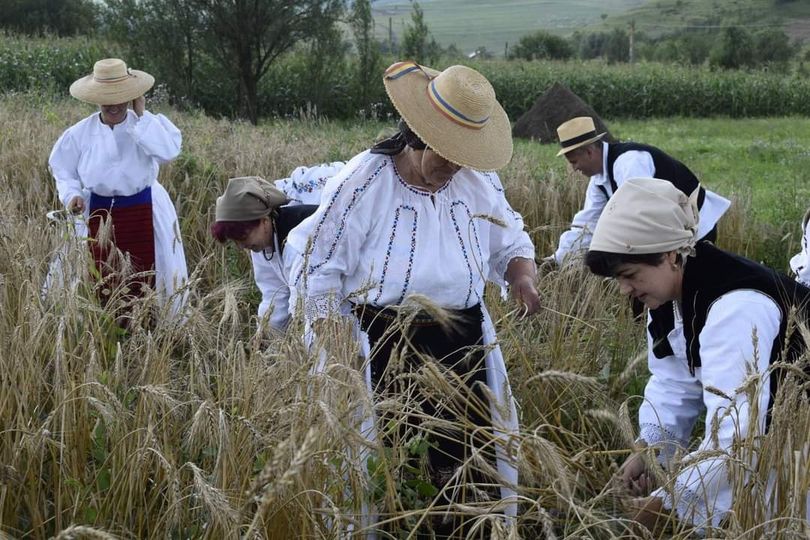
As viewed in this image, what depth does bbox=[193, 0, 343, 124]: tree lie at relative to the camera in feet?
57.0

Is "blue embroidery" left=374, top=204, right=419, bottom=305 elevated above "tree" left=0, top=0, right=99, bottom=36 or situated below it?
above

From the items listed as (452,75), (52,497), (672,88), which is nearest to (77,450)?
(52,497)

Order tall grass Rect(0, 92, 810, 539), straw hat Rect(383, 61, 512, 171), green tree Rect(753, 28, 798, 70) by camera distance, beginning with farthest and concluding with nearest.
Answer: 1. green tree Rect(753, 28, 798, 70)
2. straw hat Rect(383, 61, 512, 171)
3. tall grass Rect(0, 92, 810, 539)

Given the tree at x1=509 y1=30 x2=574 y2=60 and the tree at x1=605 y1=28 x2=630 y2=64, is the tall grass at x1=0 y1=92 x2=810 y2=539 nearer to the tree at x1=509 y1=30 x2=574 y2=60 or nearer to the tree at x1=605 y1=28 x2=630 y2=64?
the tree at x1=509 y1=30 x2=574 y2=60

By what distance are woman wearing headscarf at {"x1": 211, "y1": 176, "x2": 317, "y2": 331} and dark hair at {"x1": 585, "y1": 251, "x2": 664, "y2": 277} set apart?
137 centimetres

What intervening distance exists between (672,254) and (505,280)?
830 mm

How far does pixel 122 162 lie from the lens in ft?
15.6

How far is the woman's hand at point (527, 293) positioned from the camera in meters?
2.75

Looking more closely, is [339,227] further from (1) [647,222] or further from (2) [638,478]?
(2) [638,478]

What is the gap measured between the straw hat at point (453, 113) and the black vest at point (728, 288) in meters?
0.61

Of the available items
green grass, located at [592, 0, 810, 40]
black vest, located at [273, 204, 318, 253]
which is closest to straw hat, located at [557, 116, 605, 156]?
black vest, located at [273, 204, 318, 253]

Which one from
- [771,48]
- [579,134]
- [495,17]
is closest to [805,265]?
[579,134]

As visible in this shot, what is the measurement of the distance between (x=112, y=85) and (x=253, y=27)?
13287mm

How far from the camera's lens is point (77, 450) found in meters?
2.12
